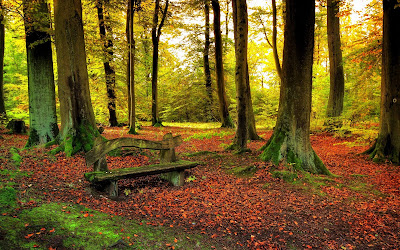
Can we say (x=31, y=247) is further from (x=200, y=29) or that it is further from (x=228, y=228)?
(x=200, y=29)

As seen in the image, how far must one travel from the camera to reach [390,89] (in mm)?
7559

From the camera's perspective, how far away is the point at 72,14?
7449mm

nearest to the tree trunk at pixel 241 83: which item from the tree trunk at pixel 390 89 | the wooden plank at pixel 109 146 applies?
the wooden plank at pixel 109 146

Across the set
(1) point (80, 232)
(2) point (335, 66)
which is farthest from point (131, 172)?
(2) point (335, 66)

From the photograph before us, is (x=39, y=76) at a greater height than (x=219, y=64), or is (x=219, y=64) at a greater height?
(x=219, y=64)

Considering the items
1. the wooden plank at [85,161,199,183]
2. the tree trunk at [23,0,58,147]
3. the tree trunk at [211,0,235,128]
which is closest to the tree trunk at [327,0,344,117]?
the tree trunk at [211,0,235,128]

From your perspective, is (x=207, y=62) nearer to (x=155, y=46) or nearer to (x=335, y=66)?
(x=155, y=46)

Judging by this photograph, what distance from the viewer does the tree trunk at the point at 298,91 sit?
6.24 m

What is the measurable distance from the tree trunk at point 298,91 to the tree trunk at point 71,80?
18.6 ft

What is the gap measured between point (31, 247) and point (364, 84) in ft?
44.6

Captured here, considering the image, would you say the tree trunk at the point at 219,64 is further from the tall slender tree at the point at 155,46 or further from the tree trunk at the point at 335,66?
the tree trunk at the point at 335,66

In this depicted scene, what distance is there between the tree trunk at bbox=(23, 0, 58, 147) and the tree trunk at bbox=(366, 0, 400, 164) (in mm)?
10886

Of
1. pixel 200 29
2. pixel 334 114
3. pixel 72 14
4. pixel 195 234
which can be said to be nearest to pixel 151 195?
pixel 195 234

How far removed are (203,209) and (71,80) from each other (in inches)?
222
